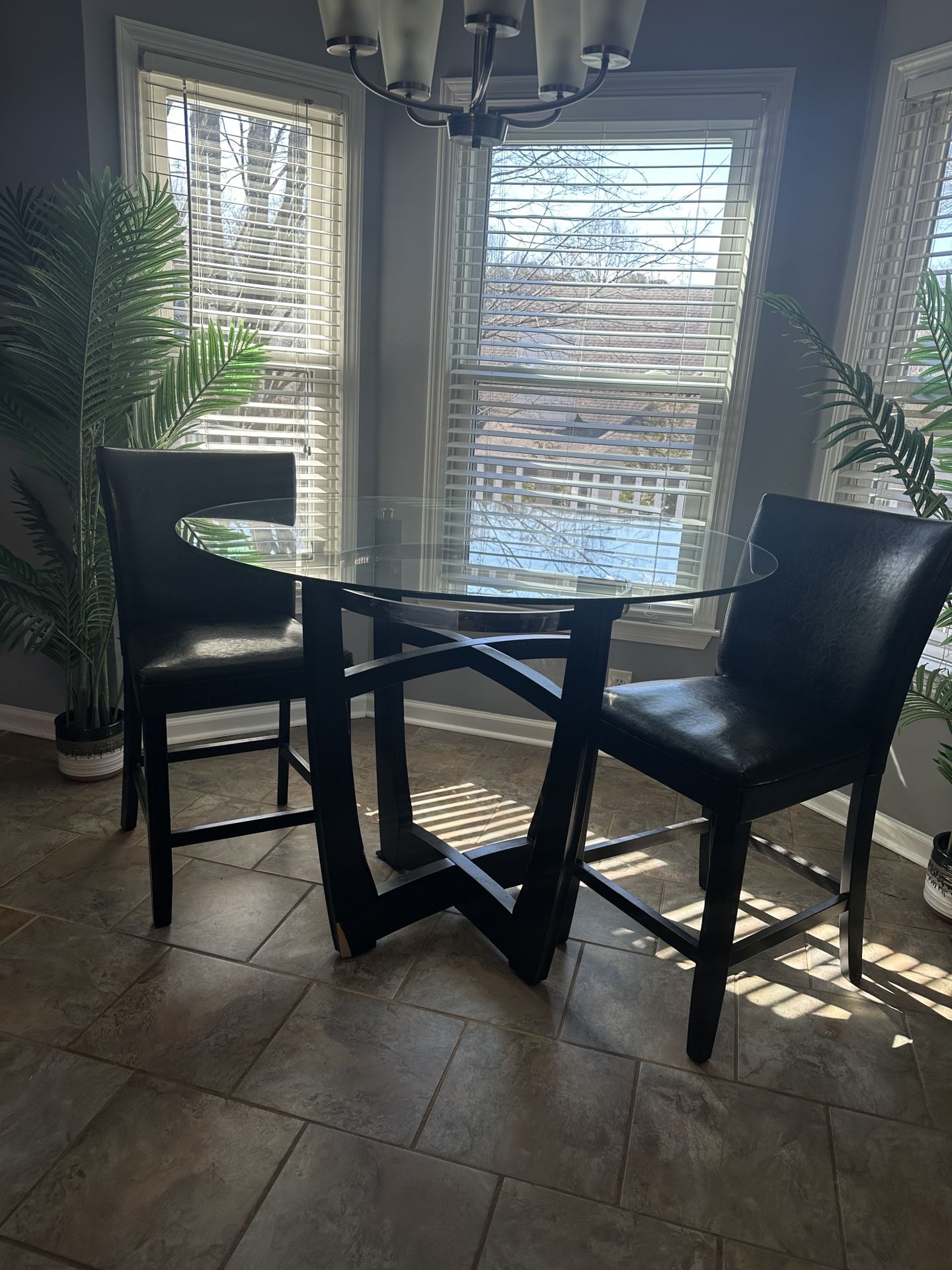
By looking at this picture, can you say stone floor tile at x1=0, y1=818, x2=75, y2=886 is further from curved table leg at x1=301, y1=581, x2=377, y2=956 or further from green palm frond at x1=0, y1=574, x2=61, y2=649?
curved table leg at x1=301, y1=581, x2=377, y2=956

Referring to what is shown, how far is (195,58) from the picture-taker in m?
2.60

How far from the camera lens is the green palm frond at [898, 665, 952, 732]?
218 centimetres

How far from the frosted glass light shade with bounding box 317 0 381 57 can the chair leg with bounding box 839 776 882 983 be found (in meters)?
1.67

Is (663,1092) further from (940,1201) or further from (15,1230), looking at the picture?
(15,1230)

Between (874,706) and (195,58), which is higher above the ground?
(195,58)

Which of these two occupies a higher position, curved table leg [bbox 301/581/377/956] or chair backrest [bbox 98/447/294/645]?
chair backrest [bbox 98/447/294/645]

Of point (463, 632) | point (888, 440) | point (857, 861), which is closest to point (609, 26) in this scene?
point (463, 632)

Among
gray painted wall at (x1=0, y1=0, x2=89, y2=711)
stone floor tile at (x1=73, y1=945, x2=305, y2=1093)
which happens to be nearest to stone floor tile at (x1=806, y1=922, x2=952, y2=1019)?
stone floor tile at (x1=73, y1=945, x2=305, y2=1093)

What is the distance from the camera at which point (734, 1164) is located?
4.82ft

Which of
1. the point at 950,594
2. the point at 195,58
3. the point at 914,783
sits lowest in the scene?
the point at 914,783

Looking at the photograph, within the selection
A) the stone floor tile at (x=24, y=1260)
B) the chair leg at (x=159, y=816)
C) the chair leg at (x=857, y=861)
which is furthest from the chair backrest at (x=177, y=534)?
the chair leg at (x=857, y=861)

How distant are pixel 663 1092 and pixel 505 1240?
0.43m

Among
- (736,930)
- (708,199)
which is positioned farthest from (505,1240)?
(708,199)

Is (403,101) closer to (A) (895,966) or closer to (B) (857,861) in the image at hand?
(B) (857,861)
